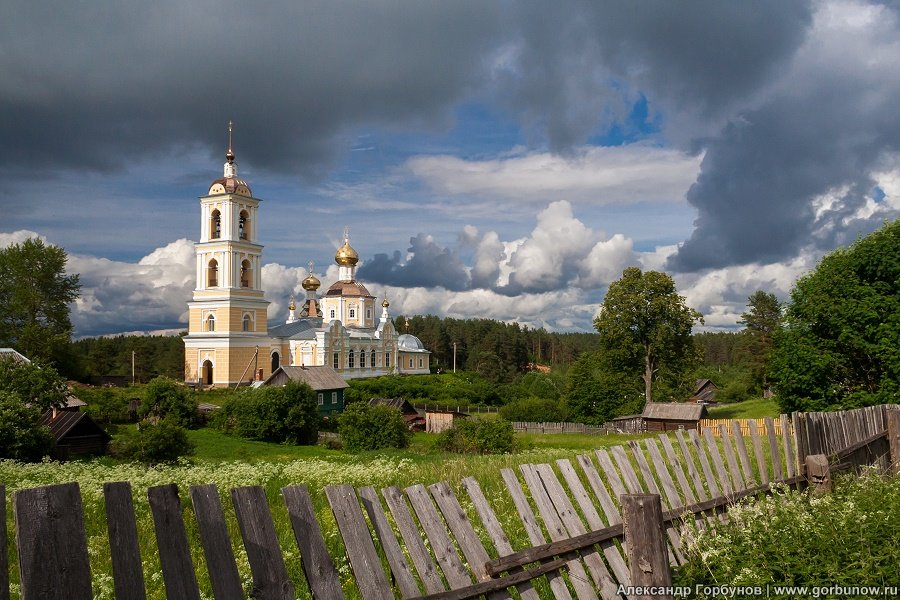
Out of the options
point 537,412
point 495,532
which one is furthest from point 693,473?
point 537,412

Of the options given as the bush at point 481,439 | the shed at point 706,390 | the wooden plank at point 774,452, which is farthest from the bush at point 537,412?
the wooden plank at point 774,452

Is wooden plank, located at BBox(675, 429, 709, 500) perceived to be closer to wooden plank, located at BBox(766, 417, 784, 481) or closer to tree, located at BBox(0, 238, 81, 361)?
wooden plank, located at BBox(766, 417, 784, 481)

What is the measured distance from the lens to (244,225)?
63.6 metres

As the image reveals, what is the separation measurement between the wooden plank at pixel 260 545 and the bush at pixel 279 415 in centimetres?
3045

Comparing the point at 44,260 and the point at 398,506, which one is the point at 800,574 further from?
the point at 44,260

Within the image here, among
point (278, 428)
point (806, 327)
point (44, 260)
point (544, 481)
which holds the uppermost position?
point (44, 260)

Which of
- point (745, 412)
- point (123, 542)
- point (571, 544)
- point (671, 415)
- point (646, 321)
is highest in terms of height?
point (646, 321)

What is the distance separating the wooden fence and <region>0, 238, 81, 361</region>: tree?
51.5m

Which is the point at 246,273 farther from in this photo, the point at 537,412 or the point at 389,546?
the point at 389,546

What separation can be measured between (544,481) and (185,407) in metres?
34.9

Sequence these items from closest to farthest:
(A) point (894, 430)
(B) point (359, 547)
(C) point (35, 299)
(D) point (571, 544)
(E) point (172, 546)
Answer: (E) point (172, 546)
(B) point (359, 547)
(D) point (571, 544)
(A) point (894, 430)
(C) point (35, 299)

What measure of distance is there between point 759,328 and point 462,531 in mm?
61170

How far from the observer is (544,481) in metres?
4.50

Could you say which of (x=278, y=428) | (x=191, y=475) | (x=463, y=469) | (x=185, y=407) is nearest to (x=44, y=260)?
(x=185, y=407)
